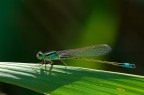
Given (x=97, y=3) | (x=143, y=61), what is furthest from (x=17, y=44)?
(x=143, y=61)

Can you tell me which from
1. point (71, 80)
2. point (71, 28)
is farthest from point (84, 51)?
point (71, 28)

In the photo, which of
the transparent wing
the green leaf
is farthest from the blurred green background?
the green leaf

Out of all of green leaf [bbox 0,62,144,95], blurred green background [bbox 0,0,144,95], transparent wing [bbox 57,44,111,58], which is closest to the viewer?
green leaf [bbox 0,62,144,95]

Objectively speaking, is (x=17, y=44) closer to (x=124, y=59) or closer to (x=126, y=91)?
(x=124, y=59)

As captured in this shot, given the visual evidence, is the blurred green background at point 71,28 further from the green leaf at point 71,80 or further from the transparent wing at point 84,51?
the green leaf at point 71,80

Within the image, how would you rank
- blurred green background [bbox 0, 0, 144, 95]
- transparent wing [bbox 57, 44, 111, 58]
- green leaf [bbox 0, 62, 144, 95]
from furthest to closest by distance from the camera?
blurred green background [bbox 0, 0, 144, 95] < transparent wing [bbox 57, 44, 111, 58] < green leaf [bbox 0, 62, 144, 95]

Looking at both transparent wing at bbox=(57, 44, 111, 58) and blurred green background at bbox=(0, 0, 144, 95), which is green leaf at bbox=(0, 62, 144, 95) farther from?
blurred green background at bbox=(0, 0, 144, 95)

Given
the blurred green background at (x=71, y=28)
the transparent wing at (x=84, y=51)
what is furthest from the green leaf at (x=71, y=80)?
the blurred green background at (x=71, y=28)
